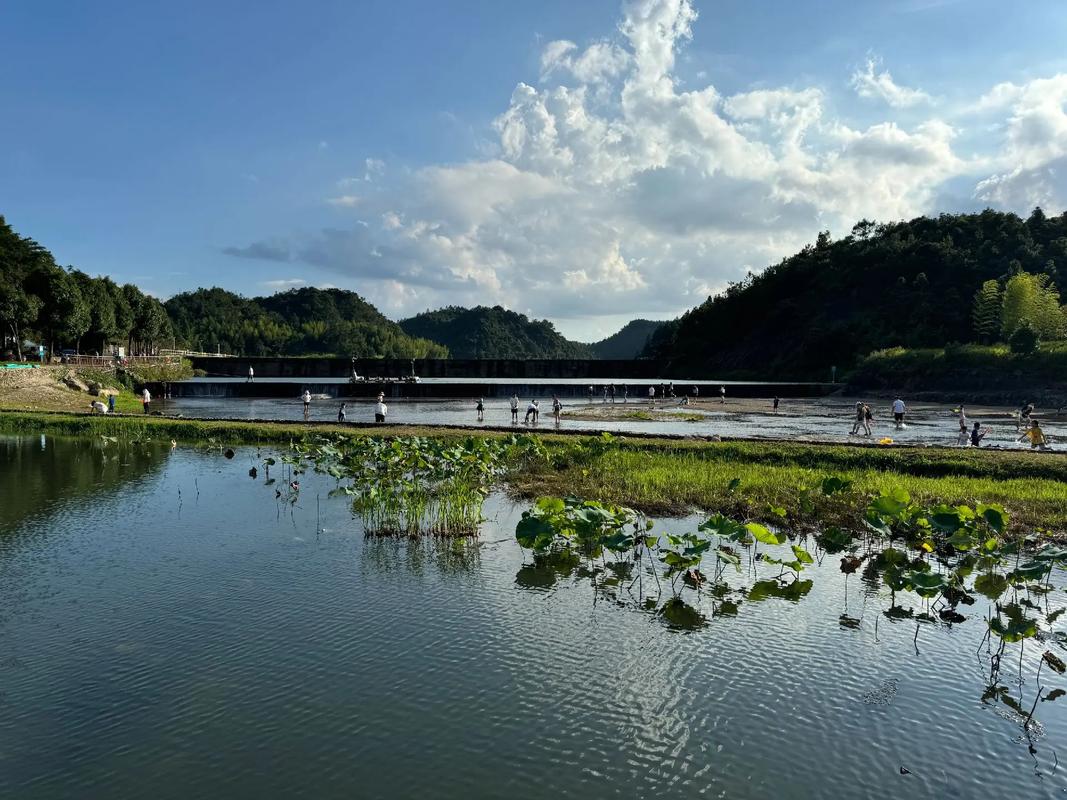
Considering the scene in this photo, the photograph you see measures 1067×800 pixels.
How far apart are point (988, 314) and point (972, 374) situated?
97.1ft

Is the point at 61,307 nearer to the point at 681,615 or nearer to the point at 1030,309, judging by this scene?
the point at 681,615

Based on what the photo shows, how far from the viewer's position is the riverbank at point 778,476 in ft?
58.9

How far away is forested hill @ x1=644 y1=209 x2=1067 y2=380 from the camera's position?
10056cm

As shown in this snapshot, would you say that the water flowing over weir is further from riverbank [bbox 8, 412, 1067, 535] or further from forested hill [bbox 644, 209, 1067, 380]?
riverbank [bbox 8, 412, 1067, 535]

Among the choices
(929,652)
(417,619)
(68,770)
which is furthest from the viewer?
(417,619)

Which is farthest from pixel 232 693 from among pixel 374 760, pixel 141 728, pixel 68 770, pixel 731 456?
pixel 731 456

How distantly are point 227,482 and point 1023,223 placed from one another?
460 feet

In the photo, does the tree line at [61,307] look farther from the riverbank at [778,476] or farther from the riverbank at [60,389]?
the riverbank at [778,476]

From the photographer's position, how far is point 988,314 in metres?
94.7

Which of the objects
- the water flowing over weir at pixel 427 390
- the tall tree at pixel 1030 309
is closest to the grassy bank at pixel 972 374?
the water flowing over weir at pixel 427 390

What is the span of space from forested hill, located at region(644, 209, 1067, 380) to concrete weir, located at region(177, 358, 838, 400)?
18.8 metres

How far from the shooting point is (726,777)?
738 centimetres

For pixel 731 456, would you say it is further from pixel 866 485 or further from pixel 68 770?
pixel 68 770

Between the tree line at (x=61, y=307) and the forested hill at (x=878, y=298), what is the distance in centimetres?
8888
